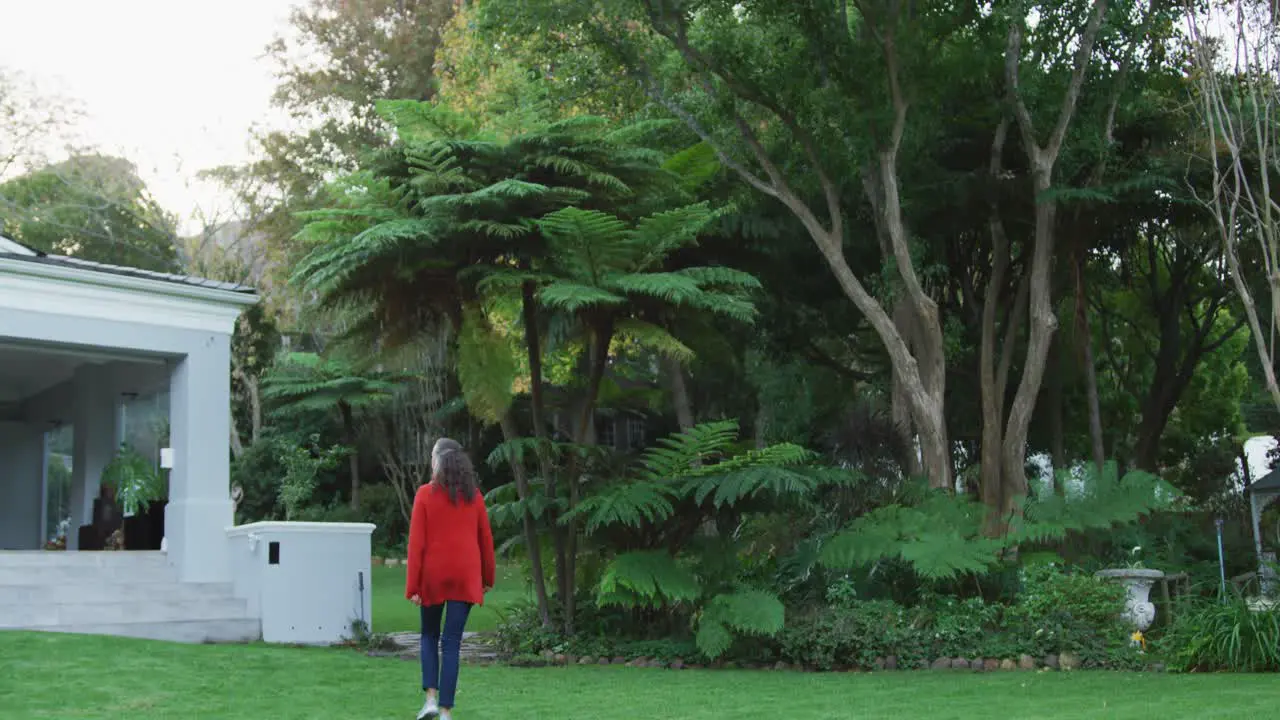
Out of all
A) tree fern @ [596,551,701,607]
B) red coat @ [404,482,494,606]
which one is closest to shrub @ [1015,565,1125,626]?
tree fern @ [596,551,701,607]

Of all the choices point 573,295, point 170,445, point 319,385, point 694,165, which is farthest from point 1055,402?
point 319,385

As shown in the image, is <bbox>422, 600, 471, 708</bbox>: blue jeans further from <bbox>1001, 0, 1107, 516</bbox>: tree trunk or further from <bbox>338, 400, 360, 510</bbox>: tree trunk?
<bbox>338, 400, 360, 510</bbox>: tree trunk

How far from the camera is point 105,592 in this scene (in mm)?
12625

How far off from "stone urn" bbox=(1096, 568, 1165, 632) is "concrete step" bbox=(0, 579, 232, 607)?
866 centimetres

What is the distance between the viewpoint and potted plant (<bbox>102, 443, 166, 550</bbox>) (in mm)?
15367

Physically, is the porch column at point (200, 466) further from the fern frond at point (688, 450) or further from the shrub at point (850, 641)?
the shrub at point (850, 641)

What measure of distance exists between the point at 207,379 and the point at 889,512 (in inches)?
299

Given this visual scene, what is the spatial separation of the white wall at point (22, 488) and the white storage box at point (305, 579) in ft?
21.3

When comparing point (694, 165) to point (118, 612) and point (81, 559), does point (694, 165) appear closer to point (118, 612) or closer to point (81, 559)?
point (118, 612)

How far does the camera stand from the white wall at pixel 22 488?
1833cm

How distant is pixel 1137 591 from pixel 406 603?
35.2 ft

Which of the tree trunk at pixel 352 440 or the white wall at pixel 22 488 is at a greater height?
the tree trunk at pixel 352 440

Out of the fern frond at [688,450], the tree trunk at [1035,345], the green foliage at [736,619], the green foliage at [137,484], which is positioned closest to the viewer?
the green foliage at [736,619]

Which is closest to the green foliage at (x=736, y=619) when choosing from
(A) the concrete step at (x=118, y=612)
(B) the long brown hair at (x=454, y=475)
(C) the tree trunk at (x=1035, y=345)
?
(B) the long brown hair at (x=454, y=475)
